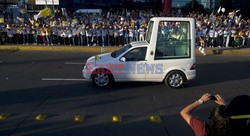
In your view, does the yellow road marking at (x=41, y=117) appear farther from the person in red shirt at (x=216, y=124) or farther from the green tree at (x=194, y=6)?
the green tree at (x=194, y=6)

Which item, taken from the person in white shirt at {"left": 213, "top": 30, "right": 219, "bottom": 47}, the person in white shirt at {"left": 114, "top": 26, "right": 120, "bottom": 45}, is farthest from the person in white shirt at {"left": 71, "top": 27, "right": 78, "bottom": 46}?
the person in white shirt at {"left": 213, "top": 30, "right": 219, "bottom": 47}

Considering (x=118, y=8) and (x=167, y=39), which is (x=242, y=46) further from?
(x=118, y=8)

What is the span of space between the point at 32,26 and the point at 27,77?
393 inches

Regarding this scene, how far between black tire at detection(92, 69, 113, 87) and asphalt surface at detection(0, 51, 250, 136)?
0.23m

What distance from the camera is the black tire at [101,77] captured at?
9.06 metres

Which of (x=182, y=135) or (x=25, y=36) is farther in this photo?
(x=25, y=36)

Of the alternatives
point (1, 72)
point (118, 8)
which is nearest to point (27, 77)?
point (1, 72)

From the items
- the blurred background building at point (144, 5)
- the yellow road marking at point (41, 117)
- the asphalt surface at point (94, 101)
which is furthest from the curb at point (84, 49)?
the blurred background building at point (144, 5)

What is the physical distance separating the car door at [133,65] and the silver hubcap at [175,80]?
2.99 ft

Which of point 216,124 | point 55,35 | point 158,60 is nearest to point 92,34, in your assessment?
point 55,35

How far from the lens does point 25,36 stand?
19.2 metres

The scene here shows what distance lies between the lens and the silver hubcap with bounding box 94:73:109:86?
907cm

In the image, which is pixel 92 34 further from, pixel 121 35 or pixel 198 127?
pixel 198 127

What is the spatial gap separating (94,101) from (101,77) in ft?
5.14
